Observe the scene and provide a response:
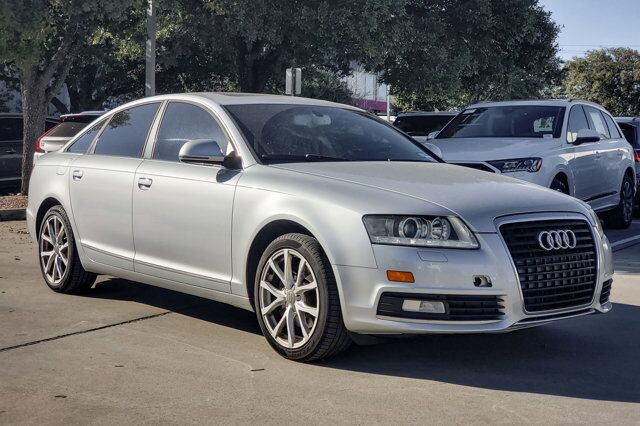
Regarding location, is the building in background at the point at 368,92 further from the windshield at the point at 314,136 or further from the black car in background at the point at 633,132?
the windshield at the point at 314,136

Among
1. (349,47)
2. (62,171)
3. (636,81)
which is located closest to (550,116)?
(62,171)

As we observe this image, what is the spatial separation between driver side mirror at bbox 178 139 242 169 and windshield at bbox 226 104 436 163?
0.56 ft

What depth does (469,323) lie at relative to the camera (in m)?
5.46

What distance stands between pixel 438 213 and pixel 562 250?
87 cm

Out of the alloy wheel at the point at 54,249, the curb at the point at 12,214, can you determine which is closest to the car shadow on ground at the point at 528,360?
the alloy wheel at the point at 54,249

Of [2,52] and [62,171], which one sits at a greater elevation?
[2,52]

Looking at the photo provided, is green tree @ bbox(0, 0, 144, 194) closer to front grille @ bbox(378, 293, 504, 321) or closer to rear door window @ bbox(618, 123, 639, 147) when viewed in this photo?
rear door window @ bbox(618, 123, 639, 147)

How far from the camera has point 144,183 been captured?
6953 millimetres

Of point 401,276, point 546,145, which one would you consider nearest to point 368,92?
point 546,145

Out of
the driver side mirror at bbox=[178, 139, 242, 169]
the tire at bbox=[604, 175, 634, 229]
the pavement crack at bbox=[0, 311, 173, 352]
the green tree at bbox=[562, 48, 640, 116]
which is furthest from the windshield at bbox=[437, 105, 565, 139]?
the green tree at bbox=[562, 48, 640, 116]

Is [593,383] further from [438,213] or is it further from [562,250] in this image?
[438,213]

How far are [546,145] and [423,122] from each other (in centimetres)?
959

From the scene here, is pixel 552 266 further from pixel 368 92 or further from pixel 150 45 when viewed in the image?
pixel 368 92

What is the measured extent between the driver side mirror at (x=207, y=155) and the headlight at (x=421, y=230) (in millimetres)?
1244
